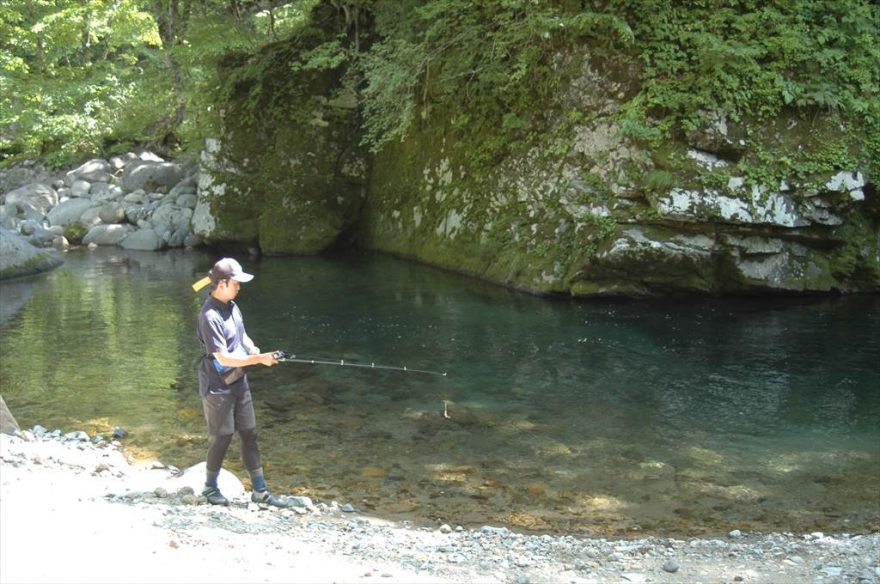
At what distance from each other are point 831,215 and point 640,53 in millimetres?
4030

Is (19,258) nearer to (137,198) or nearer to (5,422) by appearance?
(137,198)

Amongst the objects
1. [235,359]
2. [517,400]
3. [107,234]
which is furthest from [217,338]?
[107,234]

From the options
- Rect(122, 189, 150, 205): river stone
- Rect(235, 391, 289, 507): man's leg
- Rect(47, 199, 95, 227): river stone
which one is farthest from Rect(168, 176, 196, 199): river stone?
Rect(235, 391, 289, 507): man's leg

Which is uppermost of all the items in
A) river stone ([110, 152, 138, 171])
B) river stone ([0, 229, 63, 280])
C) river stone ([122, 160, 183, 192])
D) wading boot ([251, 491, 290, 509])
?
river stone ([110, 152, 138, 171])

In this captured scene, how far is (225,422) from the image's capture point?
6082 millimetres

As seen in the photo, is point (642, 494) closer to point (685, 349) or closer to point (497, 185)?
point (685, 349)

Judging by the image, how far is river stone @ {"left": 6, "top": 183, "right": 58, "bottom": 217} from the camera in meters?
25.5

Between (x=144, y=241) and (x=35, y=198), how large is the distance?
574cm

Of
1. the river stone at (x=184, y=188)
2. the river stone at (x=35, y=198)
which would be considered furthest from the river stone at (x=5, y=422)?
the river stone at (x=35, y=198)

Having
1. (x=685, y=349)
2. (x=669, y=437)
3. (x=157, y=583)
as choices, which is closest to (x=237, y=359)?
(x=157, y=583)

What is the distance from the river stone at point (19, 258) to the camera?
18.3 meters

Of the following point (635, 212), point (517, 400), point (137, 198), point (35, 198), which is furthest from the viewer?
point (35, 198)

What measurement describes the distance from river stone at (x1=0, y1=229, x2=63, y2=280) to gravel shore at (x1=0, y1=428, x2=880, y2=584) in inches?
508

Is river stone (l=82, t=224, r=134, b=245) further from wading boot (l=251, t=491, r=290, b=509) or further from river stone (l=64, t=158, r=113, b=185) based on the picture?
wading boot (l=251, t=491, r=290, b=509)
